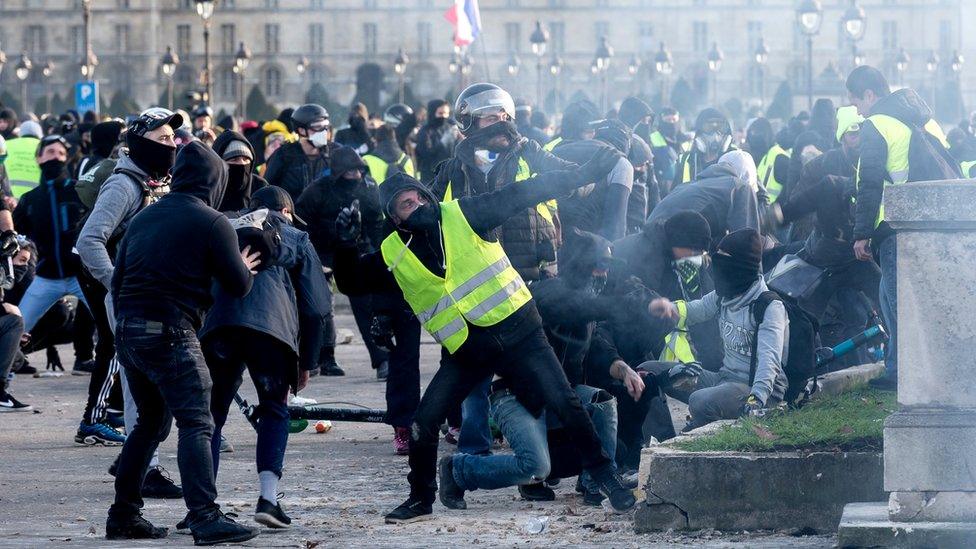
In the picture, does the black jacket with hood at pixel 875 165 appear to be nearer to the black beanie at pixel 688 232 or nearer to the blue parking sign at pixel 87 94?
the black beanie at pixel 688 232

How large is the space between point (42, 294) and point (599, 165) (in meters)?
5.27

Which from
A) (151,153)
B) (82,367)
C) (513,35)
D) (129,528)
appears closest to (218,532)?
(129,528)

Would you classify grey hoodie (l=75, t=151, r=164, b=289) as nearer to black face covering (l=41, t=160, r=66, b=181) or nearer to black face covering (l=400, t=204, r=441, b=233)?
black face covering (l=400, t=204, r=441, b=233)

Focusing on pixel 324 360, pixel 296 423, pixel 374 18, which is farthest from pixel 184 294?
pixel 374 18

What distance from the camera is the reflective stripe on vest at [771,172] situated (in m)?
15.4

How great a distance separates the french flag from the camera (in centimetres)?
2797

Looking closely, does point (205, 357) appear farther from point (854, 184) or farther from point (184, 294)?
point (854, 184)

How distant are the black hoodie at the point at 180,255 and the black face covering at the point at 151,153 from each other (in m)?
0.59

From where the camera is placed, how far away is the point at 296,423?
9.13 m

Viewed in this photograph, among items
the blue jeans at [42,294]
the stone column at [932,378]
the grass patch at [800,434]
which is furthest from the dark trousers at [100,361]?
the stone column at [932,378]

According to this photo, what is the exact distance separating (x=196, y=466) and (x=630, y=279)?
1.91m

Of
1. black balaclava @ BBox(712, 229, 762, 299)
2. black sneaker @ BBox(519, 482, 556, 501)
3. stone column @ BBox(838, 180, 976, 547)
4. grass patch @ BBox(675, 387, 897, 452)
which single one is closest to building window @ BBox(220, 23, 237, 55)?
black balaclava @ BBox(712, 229, 762, 299)

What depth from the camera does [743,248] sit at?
7699 millimetres

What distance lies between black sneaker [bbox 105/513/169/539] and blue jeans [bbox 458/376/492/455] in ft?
4.37
